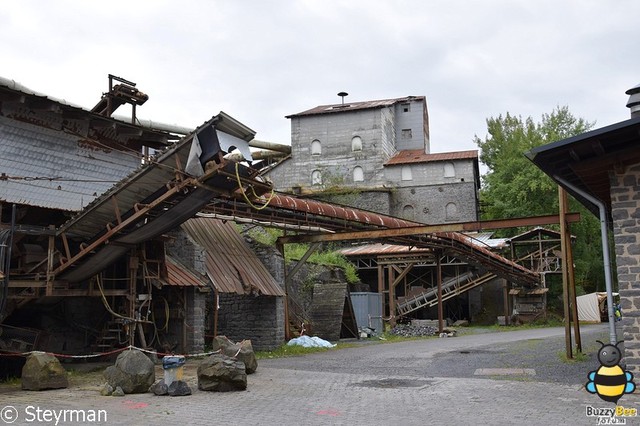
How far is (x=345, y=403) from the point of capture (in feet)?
31.4

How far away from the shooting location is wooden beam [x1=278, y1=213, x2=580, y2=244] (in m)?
17.1

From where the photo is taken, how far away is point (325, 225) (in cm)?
2069

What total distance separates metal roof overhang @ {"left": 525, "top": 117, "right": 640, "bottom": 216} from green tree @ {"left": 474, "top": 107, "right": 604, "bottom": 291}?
28581 mm

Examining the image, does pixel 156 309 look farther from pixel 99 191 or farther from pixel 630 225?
pixel 630 225

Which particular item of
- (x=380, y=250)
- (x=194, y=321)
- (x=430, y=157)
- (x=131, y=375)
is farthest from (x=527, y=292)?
(x=131, y=375)

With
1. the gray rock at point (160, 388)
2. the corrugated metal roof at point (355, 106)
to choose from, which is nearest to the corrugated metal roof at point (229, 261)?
the gray rock at point (160, 388)

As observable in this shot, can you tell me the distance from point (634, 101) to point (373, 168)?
34145 millimetres

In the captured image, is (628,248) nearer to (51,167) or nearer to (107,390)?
(107,390)

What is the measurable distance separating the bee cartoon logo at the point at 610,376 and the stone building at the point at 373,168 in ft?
117

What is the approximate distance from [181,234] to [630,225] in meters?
11.8

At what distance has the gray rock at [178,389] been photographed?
10477 mm

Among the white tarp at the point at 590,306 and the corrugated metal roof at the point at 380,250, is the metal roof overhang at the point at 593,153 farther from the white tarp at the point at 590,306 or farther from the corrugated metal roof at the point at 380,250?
the white tarp at the point at 590,306

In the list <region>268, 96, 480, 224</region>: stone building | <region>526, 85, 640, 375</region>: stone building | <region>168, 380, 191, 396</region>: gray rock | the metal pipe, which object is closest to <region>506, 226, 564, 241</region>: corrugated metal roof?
<region>268, 96, 480, 224</region>: stone building

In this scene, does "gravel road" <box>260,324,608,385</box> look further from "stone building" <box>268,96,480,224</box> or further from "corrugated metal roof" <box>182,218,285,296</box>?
"stone building" <box>268,96,480,224</box>
